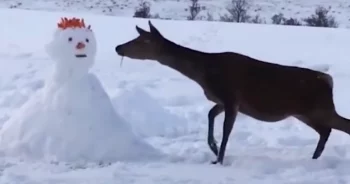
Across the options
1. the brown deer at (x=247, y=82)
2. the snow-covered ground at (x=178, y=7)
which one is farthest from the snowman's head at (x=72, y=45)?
the snow-covered ground at (x=178, y=7)

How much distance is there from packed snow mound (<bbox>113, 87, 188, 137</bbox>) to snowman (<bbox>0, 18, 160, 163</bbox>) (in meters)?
0.81

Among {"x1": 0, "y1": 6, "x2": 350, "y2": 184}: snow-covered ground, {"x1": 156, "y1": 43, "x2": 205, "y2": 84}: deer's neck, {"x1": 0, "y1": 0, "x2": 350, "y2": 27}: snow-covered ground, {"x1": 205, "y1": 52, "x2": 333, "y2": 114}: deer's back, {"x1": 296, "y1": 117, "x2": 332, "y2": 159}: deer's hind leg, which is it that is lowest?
{"x1": 0, "y1": 0, "x2": 350, "y2": 27}: snow-covered ground

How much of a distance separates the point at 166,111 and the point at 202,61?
171cm

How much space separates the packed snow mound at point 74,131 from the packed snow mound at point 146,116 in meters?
0.79

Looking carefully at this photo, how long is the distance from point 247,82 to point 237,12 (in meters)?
17.8

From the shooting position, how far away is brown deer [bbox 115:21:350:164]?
499 cm

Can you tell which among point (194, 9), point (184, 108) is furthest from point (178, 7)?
point (184, 108)

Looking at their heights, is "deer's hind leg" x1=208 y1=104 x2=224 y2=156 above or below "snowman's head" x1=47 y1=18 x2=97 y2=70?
below

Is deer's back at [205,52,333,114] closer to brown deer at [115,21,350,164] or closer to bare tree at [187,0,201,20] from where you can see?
brown deer at [115,21,350,164]

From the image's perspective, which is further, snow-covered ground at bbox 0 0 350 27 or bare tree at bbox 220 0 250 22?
snow-covered ground at bbox 0 0 350 27

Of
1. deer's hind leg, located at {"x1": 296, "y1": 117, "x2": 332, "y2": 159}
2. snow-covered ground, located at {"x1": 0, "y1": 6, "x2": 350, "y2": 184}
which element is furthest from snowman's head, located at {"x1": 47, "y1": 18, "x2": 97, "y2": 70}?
deer's hind leg, located at {"x1": 296, "y1": 117, "x2": 332, "y2": 159}

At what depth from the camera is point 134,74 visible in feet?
29.5

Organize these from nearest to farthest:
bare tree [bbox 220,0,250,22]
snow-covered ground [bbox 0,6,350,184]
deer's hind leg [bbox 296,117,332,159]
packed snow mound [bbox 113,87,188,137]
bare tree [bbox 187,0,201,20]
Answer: snow-covered ground [bbox 0,6,350,184] < deer's hind leg [bbox 296,117,332,159] < packed snow mound [bbox 113,87,188,137] < bare tree [bbox 220,0,250,22] < bare tree [bbox 187,0,201,20]

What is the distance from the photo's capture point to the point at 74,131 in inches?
199
